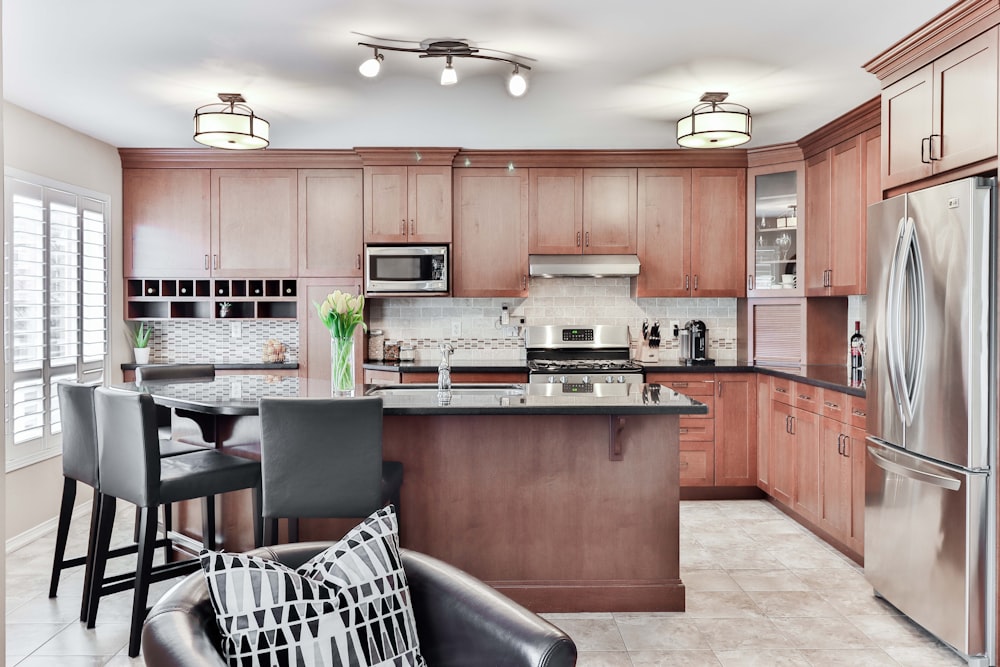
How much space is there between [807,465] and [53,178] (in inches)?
198

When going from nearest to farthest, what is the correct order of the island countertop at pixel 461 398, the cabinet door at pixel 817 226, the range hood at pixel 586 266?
the island countertop at pixel 461 398
the cabinet door at pixel 817 226
the range hood at pixel 586 266

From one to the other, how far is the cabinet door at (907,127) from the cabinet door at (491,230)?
2666 millimetres

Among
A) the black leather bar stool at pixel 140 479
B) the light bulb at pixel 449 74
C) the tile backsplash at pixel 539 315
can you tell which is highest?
the light bulb at pixel 449 74

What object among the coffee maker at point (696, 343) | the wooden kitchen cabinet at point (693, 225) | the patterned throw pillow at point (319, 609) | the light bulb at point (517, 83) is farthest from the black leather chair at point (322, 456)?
the coffee maker at point (696, 343)

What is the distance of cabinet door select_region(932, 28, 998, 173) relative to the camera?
2586 millimetres

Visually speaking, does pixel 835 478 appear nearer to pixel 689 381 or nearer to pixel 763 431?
pixel 763 431

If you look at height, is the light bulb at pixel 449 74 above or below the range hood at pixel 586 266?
above

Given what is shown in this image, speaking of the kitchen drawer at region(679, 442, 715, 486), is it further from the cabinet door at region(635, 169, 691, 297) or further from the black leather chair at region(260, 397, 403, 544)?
the black leather chair at region(260, 397, 403, 544)

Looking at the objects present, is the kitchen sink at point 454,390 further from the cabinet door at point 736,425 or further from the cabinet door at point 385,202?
the cabinet door at point 736,425

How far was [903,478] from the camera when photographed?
116 inches

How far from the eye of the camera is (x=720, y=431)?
5023 mm

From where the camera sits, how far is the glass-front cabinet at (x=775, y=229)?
507cm

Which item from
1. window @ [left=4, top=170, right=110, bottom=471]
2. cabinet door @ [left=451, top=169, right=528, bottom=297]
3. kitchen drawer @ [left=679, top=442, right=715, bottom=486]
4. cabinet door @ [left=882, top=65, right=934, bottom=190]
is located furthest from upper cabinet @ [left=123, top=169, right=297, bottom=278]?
cabinet door @ [left=882, top=65, right=934, bottom=190]

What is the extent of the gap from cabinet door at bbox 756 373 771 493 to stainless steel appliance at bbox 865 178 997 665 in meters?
1.64
